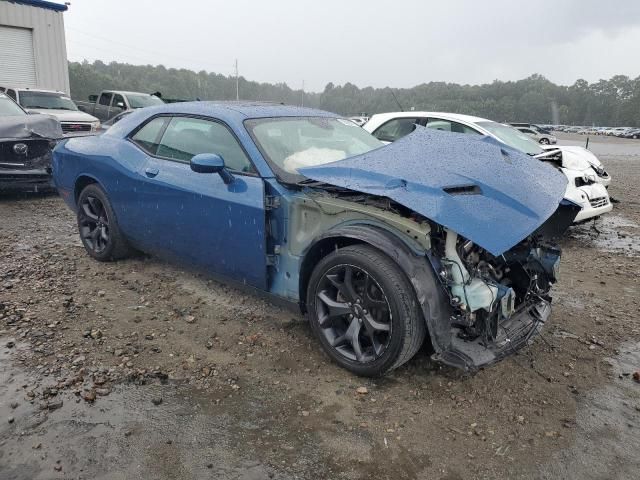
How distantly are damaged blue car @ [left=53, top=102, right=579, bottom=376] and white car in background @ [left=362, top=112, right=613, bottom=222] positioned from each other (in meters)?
2.95

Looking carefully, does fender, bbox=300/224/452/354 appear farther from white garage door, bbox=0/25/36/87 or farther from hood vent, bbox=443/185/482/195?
white garage door, bbox=0/25/36/87

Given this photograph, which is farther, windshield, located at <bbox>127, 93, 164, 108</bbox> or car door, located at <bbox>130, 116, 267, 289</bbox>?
windshield, located at <bbox>127, 93, 164, 108</bbox>

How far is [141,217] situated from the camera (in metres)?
4.26

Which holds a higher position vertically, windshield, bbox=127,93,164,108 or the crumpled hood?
windshield, bbox=127,93,164,108

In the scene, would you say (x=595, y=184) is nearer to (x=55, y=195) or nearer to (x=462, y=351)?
(x=462, y=351)

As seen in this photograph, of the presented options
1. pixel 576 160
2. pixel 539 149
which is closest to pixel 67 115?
pixel 539 149

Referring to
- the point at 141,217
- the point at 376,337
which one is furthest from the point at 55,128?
the point at 376,337

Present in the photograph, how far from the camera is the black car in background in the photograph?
7.08m

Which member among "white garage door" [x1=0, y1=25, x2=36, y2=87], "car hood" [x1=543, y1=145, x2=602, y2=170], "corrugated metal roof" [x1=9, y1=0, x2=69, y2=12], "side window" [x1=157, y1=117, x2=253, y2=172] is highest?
"corrugated metal roof" [x1=9, y1=0, x2=69, y2=12]

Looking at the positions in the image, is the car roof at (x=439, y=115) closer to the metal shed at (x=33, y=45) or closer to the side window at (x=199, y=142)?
the side window at (x=199, y=142)

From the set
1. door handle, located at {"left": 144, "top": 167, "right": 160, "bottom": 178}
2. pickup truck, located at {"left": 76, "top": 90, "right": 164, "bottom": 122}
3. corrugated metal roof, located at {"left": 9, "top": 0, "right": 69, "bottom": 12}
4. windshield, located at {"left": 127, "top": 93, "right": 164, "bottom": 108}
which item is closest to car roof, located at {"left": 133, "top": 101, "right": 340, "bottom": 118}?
door handle, located at {"left": 144, "top": 167, "right": 160, "bottom": 178}

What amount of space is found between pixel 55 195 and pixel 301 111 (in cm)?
568

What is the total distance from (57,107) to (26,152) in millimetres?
6283

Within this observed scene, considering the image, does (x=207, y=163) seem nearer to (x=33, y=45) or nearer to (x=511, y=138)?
(x=511, y=138)
